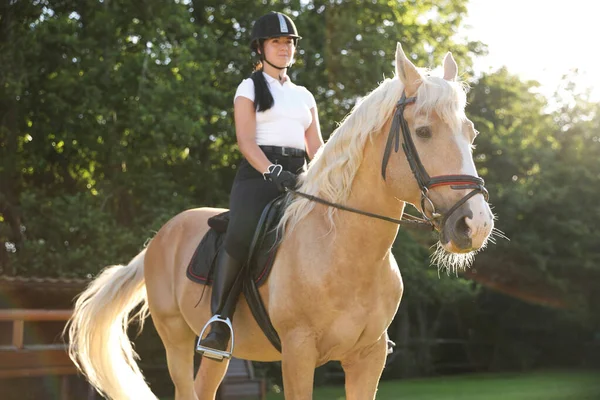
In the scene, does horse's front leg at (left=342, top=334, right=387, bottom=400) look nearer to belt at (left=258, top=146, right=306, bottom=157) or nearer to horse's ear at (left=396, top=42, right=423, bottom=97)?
belt at (left=258, top=146, right=306, bottom=157)

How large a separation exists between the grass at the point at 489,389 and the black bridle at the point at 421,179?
13768 mm

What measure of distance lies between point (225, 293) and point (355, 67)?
47.8 ft

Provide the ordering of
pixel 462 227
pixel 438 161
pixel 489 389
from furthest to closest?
1. pixel 489 389
2. pixel 438 161
3. pixel 462 227

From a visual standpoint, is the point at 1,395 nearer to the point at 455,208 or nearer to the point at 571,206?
the point at 455,208

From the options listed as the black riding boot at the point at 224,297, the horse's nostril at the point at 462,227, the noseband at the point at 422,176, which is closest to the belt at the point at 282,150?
the black riding boot at the point at 224,297

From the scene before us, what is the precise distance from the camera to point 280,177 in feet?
15.4

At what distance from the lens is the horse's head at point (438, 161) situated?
3.71m

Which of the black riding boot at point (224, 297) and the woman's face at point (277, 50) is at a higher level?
the woman's face at point (277, 50)

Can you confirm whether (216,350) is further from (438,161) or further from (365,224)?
(438,161)

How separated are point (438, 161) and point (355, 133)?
24.2 inches

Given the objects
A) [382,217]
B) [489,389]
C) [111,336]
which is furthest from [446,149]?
[489,389]

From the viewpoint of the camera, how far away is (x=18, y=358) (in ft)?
29.9

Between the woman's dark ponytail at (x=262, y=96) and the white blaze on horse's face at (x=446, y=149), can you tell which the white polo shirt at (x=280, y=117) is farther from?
the white blaze on horse's face at (x=446, y=149)

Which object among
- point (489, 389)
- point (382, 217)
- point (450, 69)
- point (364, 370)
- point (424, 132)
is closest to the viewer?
point (424, 132)
